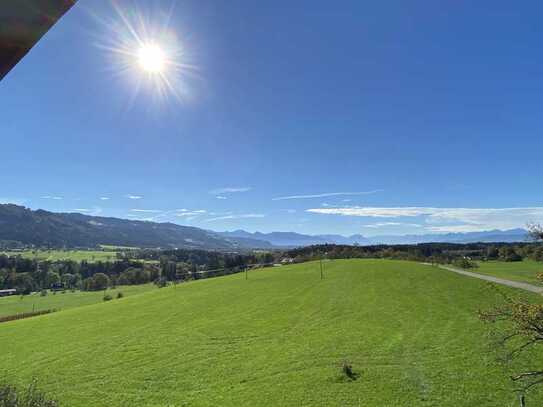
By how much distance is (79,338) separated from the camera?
2602 centimetres

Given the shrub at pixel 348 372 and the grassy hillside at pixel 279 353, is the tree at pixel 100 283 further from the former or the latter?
the shrub at pixel 348 372

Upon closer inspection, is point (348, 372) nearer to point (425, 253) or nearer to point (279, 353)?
point (279, 353)

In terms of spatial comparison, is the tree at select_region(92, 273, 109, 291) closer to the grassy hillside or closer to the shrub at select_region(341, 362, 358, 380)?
the grassy hillside

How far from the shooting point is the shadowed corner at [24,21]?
1.60 meters

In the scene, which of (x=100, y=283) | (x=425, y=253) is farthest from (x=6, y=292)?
(x=425, y=253)

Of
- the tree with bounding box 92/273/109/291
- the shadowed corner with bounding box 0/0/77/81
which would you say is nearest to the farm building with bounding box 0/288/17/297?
the tree with bounding box 92/273/109/291

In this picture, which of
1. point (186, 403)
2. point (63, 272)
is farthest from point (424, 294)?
point (63, 272)

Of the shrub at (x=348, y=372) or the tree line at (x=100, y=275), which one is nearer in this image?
the shrub at (x=348, y=372)

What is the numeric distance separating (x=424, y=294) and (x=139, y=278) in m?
118

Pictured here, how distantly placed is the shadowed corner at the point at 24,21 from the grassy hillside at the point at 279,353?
14226mm

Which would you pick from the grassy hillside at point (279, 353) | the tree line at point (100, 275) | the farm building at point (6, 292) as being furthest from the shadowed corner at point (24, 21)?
the farm building at point (6, 292)

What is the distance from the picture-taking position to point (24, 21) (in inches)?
65.5

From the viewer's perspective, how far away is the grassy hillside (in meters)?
13.6

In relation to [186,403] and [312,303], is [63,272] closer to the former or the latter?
[312,303]
